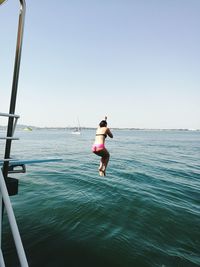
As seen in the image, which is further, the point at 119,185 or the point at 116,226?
the point at 119,185

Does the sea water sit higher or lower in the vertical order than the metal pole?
lower

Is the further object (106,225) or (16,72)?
(106,225)

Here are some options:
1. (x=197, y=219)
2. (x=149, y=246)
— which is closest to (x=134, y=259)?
(x=149, y=246)

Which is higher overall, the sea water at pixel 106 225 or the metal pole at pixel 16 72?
the metal pole at pixel 16 72

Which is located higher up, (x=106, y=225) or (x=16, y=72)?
(x=16, y=72)

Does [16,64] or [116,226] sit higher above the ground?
[16,64]

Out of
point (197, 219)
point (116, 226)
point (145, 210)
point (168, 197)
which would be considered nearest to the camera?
point (116, 226)

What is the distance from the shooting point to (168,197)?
11.4 m

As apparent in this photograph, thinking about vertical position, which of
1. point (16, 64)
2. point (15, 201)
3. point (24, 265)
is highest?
point (16, 64)

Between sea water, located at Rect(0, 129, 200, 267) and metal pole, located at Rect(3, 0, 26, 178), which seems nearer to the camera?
metal pole, located at Rect(3, 0, 26, 178)

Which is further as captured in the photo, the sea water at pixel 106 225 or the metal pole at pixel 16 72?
the sea water at pixel 106 225

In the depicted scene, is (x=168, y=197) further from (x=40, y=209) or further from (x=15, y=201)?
(x=15, y=201)

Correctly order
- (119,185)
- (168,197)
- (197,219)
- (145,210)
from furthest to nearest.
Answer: (119,185), (168,197), (145,210), (197,219)

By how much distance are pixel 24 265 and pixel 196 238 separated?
24.0 ft
